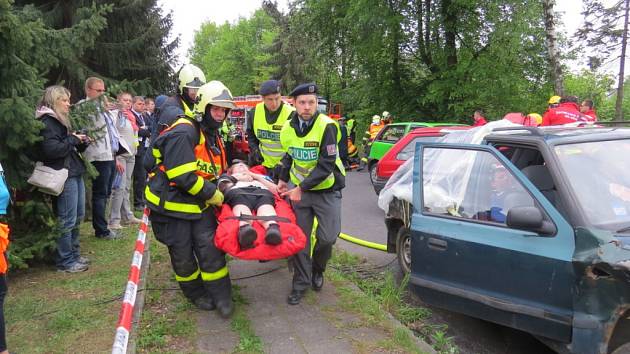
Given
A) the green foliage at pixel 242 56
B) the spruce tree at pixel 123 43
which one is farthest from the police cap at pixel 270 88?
the green foliage at pixel 242 56

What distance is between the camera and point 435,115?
1833 centimetres

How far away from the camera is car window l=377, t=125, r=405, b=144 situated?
1218 centimetres

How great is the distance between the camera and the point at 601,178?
3.41m

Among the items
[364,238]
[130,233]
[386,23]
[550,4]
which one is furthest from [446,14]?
[130,233]

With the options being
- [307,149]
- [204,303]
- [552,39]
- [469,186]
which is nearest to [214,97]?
[307,149]

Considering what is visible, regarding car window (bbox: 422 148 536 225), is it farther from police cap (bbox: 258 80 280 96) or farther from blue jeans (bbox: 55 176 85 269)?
blue jeans (bbox: 55 176 85 269)

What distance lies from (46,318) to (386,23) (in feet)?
52.4

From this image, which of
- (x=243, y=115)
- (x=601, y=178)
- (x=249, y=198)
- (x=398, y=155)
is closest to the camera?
(x=601, y=178)

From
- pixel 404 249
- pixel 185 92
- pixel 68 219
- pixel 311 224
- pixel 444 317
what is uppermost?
pixel 185 92

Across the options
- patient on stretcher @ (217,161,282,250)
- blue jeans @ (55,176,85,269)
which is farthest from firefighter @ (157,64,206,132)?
blue jeans @ (55,176,85,269)

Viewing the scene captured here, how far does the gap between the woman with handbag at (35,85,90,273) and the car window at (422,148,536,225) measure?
354 centimetres

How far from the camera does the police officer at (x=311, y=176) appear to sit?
436 cm

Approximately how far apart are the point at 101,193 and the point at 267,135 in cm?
247

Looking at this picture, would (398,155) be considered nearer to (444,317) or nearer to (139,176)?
(139,176)
